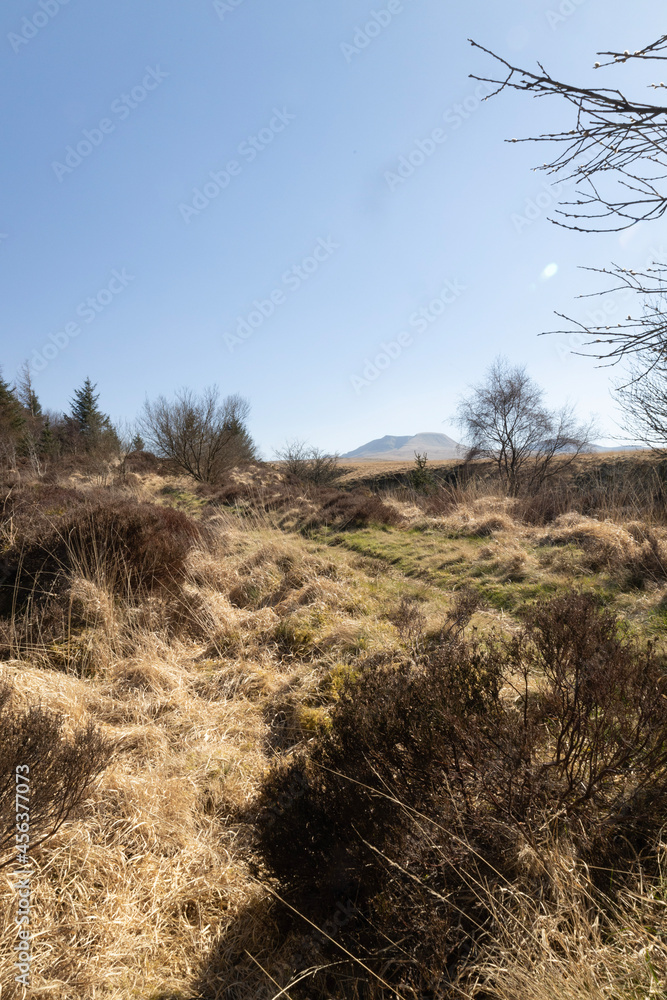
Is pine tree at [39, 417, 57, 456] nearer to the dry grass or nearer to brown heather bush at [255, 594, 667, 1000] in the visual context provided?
the dry grass

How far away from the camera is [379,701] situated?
2.15 m

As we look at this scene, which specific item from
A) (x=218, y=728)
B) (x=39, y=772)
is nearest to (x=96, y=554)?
(x=218, y=728)

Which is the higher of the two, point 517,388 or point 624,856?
point 517,388

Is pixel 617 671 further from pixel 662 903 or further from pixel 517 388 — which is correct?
pixel 517 388

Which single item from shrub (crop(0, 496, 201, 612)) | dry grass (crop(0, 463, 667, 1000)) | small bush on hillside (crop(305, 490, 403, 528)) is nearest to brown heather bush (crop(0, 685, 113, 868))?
dry grass (crop(0, 463, 667, 1000))

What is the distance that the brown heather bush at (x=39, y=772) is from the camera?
1.79 m

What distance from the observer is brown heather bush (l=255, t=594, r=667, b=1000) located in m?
1.49

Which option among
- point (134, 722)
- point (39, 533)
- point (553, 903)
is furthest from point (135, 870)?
point (39, 533)

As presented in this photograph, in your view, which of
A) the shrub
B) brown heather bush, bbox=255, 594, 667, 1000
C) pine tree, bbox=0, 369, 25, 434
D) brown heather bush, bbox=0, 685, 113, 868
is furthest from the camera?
pine tree, bbox=0, 369, 25, 434

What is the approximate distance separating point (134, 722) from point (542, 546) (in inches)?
231

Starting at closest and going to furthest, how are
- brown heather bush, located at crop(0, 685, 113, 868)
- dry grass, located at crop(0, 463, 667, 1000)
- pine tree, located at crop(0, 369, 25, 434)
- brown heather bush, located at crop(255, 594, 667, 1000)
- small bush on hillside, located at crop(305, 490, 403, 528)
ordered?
brown heather bush, located at crop(255, 594, 667, 1000) → dry grass, located at crop(0, 463, 667, 1000) → brown heather bush, located at crop(0, 685, 113, 868) → small bush on hillside, located at crop(305, 490, 403, 528) → pine tree, located at crop(0, 369, 25, 434)

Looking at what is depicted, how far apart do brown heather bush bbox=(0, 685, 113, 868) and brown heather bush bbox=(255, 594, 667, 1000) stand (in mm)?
856

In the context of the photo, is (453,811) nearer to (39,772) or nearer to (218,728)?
(39,772)

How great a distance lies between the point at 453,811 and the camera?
5.53ft
